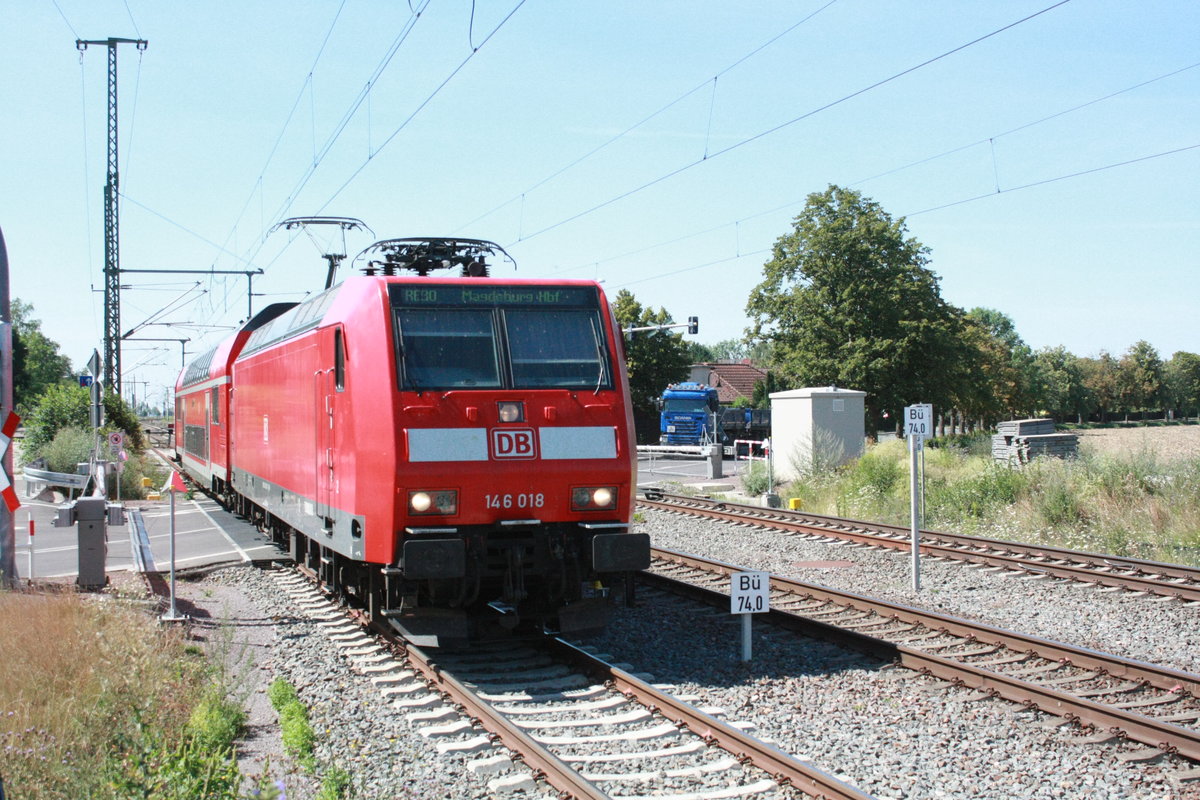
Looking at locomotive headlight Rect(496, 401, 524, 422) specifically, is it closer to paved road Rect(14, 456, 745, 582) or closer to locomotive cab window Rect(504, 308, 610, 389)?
locomotive cab window Rect(504, 308, 610, 389)

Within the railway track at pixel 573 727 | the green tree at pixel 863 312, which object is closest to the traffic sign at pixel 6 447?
the railway track at pixel 573 727

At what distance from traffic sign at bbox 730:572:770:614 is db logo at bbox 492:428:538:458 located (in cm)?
206

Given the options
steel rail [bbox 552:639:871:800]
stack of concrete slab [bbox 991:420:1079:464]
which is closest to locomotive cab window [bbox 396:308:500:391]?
steel rail [bbox 552:639:871:800]

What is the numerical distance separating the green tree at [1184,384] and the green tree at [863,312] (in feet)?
270

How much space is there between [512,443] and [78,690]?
11.5ft

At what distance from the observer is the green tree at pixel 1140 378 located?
4323 inches

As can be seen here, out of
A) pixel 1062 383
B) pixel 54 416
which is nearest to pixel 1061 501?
pixel 54 416

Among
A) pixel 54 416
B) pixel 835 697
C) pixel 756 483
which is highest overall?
pixel 54 416

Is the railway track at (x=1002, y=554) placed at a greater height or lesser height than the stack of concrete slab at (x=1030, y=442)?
lesser

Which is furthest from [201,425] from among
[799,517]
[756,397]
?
[756,397]

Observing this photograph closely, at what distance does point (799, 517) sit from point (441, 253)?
10.1 m

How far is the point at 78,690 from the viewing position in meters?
6.75

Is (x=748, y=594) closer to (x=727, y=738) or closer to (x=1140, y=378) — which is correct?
(x=727, y=738)

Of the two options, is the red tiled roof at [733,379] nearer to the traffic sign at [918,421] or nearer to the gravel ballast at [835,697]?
the traffic sign at [918,421]
